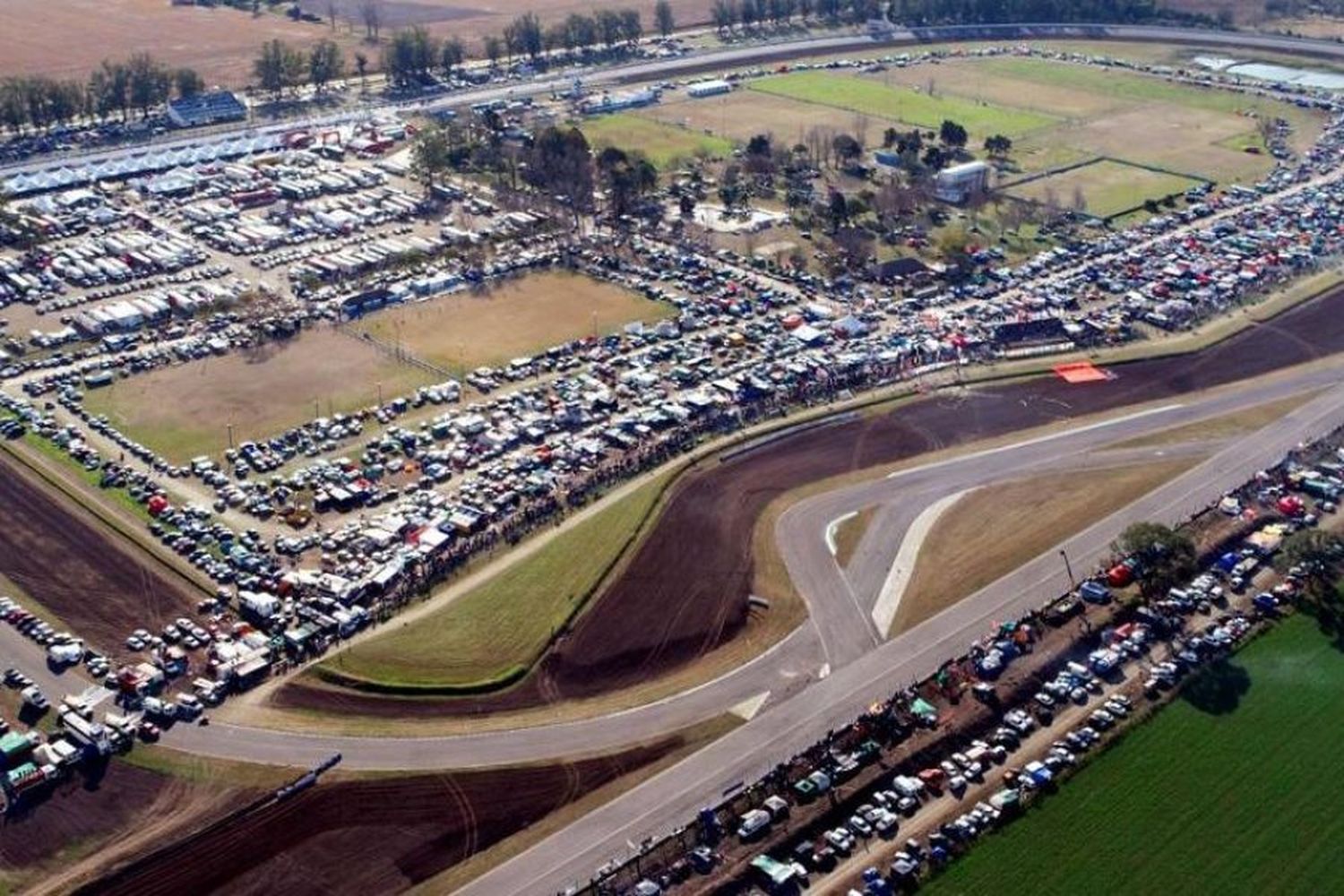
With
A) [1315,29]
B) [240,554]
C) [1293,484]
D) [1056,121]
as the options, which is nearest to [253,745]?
[240,554]

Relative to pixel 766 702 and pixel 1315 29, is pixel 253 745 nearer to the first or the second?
pixel 766 702

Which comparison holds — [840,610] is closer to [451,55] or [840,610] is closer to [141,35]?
[451,55]

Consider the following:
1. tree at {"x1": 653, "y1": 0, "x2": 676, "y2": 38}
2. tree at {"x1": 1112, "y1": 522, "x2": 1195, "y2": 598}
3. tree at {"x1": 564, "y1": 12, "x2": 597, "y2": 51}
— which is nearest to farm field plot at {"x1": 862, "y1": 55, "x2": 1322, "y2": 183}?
tree at {"x1": 653, "y1": 0, "x2": 676, "y2": 38}

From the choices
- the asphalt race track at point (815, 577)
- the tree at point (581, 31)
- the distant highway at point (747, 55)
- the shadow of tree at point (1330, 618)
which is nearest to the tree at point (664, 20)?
the distant highway at point (747, 55)

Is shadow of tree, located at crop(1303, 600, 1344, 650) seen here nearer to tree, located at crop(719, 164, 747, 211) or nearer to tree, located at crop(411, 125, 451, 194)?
tree, located at crop(719, 164, 747, 211)

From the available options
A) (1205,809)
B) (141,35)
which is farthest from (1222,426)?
(141,35)
